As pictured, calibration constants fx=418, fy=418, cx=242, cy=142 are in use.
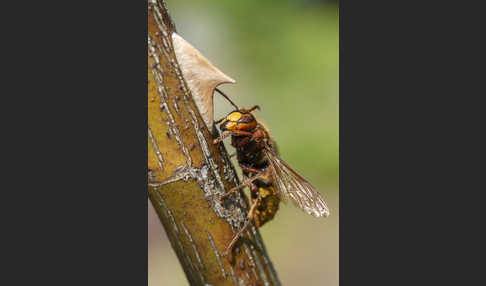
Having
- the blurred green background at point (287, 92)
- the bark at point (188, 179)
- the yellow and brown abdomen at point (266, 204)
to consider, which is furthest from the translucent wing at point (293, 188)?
the blurred green background at point (287, 92)

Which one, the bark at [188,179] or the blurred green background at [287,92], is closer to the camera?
the bark at [188,179]

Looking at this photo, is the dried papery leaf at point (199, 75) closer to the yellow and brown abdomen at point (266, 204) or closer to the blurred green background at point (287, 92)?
the yellow and brown abdomen at point (266, 204)

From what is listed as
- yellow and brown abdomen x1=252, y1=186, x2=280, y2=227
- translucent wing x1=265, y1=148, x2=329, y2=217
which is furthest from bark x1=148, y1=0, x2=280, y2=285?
yellow and brown abdomen x1=252, y1=186, x2=280, y2=227

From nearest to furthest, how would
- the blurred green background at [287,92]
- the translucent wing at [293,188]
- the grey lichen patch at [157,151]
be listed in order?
the grey lichen patch at [157,151] < the translucent wing at [293,188] < the blurred green background at [287,92]

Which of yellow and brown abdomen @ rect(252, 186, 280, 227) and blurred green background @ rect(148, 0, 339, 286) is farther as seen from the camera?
blurred green background @ rect(148, 0, 339, 286)

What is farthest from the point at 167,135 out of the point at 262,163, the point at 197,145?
the point at 262,163

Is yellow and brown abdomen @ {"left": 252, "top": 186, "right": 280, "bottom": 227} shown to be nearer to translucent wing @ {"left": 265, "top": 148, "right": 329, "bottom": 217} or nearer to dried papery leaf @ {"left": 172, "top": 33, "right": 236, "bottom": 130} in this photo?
translucent wing @ {"left": 265, "top": 148, "right": 329, "bottom": 217}

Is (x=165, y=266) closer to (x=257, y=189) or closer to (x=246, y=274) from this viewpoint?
(x=257, y=189)
